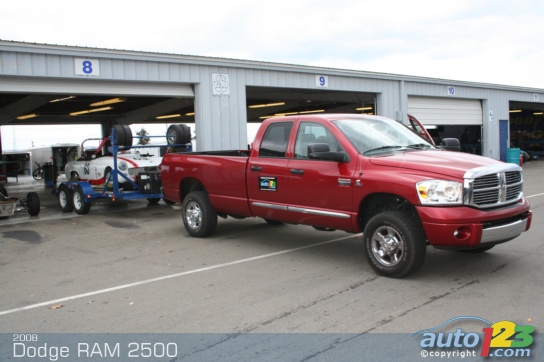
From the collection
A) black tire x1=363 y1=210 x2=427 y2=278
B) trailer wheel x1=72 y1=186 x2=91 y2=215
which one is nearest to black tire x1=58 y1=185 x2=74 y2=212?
trailer wheel x1=72 y1=186 x2=91 y2=215

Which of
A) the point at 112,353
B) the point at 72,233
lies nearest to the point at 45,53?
the point at 72,233

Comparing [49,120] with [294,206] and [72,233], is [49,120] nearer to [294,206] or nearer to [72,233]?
[72,233]

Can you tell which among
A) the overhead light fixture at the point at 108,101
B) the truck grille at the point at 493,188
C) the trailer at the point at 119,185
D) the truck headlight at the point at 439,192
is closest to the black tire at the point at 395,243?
the truck headlight at the point at 439,192

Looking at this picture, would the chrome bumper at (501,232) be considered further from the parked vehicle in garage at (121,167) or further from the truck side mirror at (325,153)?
the parked vehicle in garage at (121,167)

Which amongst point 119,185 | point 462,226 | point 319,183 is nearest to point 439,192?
point 462,226

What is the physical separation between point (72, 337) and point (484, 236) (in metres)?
4.34

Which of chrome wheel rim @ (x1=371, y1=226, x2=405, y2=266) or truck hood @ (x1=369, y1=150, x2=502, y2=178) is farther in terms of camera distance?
chrome wheel rim @ (x1=371, y1=226, x2=405, y2=266)

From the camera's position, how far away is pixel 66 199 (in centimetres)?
1373

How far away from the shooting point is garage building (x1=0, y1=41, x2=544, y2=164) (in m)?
12.5

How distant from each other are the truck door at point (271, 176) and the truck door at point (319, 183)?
0.17m

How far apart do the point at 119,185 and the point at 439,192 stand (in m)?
9.72

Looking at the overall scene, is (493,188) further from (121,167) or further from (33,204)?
(33,204)

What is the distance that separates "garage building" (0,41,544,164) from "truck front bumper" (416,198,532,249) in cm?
996

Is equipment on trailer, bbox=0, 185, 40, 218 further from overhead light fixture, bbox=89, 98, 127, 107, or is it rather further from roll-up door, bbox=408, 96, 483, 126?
roll-up door, bbox=408, 96, 483, 126
